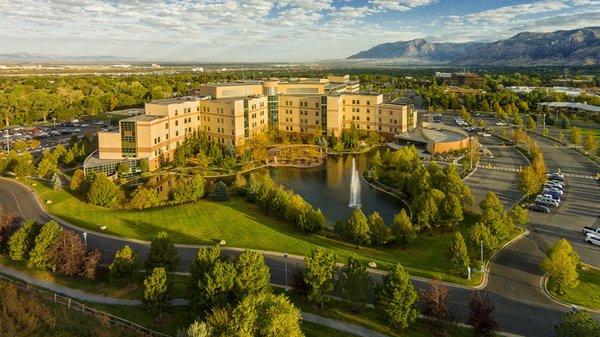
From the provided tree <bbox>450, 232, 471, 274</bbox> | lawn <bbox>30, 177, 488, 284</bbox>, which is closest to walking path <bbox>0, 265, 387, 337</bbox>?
lawn <bbox>30, 177, 488, 284</bbox>

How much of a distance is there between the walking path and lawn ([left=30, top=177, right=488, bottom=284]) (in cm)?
626

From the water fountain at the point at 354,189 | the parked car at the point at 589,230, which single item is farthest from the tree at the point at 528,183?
the water fountain at the point at 354,189

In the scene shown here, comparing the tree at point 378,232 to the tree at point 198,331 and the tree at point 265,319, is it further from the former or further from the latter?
the tree at point 198,331

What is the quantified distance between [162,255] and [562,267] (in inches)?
776

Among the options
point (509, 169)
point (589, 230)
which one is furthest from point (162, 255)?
point (509, 169)

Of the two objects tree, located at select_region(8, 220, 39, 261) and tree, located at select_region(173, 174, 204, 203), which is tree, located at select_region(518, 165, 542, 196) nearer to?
tree, located at select_region(173, 174, 204, 203)

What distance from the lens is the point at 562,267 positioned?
21.8 m

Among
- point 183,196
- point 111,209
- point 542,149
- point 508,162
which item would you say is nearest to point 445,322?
point 183,196

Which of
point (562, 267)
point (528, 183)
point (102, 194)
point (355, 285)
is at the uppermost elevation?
point (528, 183)

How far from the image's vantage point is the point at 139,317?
65.1ft

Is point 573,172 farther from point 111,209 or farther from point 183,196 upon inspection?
point 111,209

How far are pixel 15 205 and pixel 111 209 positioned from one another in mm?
7539

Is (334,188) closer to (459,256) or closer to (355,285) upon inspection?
(459,256)

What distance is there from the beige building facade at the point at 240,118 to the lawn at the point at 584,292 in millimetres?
40772
